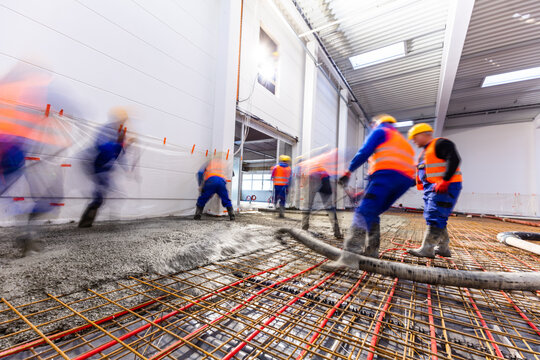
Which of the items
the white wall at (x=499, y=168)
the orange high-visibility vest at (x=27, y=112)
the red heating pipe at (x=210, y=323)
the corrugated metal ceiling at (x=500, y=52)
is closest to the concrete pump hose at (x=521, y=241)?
the red heating pipe at (x=210, y=323)

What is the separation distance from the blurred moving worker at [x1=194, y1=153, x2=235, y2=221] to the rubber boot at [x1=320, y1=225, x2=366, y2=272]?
2.97 metres

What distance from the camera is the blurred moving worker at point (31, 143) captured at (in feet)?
6.86

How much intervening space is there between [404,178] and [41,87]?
14.2 feet

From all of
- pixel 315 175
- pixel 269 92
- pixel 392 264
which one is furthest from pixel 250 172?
pixel 392 264

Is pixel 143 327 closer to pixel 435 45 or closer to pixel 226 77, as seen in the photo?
pixel 226 77

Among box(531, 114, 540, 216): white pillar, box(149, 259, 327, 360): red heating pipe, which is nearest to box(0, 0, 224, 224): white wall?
box(149, 259, 327, 360): red heating pipe

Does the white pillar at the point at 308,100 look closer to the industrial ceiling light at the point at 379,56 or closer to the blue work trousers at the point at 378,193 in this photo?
the industrial ceiling light at the point at 379,56

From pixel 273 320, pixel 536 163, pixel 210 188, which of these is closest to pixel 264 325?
pixel 273 320

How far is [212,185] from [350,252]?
3.15m

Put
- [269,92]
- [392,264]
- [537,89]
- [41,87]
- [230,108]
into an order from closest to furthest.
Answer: [392,264], [41,87], [230,108], [269,92], [537,89]

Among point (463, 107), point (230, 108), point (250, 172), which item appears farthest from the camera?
point (250, 172)

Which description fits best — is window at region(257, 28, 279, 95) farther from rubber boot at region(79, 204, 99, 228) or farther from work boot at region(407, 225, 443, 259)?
work boot at region(407, 225, 443, 259)

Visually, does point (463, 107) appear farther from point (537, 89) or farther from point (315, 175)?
point (315, 175)

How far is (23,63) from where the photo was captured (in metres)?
2.97
